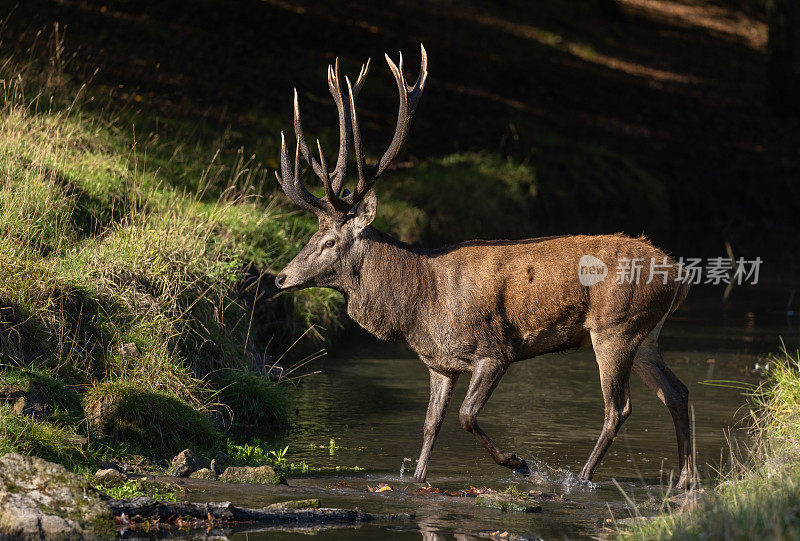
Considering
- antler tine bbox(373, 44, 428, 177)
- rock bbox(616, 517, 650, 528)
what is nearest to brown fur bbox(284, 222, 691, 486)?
antler tine bbox(373, 44, 428, 177)

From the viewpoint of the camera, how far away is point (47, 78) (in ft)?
47.0

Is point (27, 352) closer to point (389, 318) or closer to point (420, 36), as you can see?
point (389, 318)

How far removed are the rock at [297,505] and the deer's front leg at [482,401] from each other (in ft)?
5.50

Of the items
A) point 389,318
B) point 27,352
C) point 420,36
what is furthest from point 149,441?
point 420,36

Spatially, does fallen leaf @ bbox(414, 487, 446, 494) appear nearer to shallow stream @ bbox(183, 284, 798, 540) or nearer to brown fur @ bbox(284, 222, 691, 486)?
shallow stream @ bbox(183, 284, 798, 540)

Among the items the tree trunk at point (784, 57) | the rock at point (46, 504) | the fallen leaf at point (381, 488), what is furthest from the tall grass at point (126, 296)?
the tree trunk at point (784, 57)

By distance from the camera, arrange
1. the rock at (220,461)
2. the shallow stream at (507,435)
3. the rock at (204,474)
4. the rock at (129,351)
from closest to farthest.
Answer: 1. the shallow stream at (507,435)
2. the rock at (204,474)
3. the rock at (220,461)
4. the rock at (129,351)

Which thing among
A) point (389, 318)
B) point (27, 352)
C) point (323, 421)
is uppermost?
point (389, 318)

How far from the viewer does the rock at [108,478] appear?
789 centimetres

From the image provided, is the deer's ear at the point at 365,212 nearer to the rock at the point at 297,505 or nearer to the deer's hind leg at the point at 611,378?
the deer's hind leg at the point at 611,378

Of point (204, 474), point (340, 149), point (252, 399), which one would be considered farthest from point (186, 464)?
point (340, 149)

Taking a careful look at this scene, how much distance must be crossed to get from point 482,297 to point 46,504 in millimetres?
3610

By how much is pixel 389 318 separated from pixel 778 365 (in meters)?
3.65

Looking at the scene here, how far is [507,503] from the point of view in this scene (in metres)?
7.93
